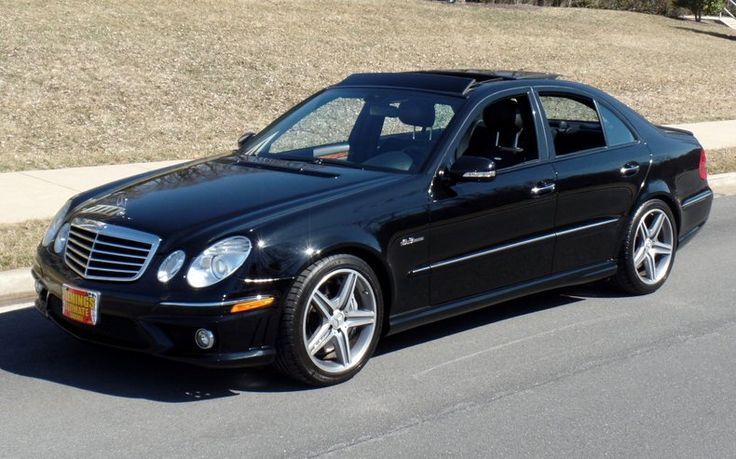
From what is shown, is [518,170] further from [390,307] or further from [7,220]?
[7,220]

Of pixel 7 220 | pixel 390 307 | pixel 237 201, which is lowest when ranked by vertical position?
pixel 7 220

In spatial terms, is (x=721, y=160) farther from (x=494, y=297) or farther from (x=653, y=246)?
(x=494, y=297)

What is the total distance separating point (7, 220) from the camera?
9.14m

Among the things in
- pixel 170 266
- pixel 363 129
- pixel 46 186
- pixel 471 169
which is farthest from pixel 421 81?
pixel 46 186

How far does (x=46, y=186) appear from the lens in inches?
419

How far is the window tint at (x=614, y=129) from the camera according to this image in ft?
24.3

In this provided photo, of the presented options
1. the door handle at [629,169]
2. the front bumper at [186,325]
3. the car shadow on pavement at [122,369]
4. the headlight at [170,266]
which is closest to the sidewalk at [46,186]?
the car shadow on pavement at [122,369]

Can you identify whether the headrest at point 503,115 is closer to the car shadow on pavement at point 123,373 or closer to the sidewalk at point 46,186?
the car shadow on pavement at point 123,373

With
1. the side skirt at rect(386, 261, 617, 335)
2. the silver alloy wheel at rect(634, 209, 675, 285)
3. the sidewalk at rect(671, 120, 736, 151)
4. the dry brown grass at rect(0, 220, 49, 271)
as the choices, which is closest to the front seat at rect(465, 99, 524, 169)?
the side skirt at rect(386, 261, 617, 335)

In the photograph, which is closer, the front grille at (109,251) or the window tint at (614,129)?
the front grille at (109,251)

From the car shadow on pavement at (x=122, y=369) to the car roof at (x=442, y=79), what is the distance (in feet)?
5.07

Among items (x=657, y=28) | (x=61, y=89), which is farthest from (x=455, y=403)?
(x=657, y=28)

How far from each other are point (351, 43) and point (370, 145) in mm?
15750

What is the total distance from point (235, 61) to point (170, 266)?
1340cm
